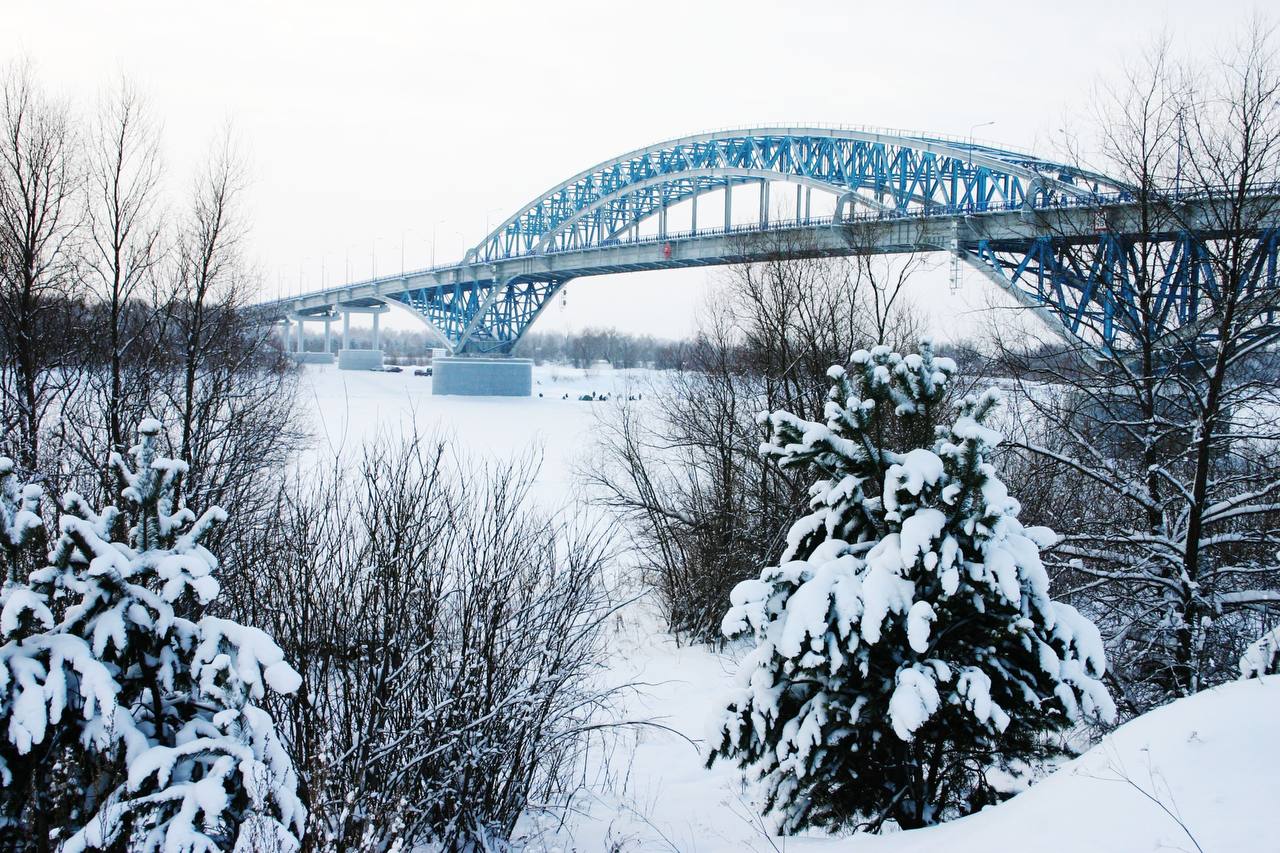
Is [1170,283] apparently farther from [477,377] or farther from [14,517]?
[477,377]

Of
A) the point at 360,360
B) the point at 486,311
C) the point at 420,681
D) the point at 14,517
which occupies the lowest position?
the point at 420,681

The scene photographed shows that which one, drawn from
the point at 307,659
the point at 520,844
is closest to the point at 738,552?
the point at 520,844

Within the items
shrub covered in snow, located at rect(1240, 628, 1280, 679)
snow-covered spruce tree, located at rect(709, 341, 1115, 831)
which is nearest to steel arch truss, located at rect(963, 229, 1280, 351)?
shrub covered in snow, located at rect(1240, 628, 1280, 679)

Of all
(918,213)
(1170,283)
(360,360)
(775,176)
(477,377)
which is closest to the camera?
(1170,283)

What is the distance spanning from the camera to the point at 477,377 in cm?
5322

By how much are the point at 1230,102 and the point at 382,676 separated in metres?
8.03

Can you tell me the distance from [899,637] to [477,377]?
5078cm

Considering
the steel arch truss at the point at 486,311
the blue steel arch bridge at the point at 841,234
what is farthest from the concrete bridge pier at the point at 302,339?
the steel arch truss at the point at 486,311

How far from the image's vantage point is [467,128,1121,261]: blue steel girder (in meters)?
30.0

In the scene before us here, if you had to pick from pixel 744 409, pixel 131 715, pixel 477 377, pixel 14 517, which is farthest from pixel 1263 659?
pixel 477 377

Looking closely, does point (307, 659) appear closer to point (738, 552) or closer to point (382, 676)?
point (382, 676)

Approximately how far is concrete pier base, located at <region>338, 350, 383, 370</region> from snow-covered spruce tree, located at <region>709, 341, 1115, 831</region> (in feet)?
268

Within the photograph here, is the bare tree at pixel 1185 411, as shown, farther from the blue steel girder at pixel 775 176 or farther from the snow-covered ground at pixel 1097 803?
the blue steel girder at pixel 775 176

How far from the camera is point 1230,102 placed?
679 cm
